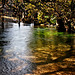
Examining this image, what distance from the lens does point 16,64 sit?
5.31 m

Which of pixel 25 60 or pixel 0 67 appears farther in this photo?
pixel 25 60

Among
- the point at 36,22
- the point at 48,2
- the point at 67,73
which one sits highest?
the point at 48,2

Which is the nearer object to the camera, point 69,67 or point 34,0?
point 69,67

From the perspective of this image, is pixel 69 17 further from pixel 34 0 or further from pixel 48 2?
pixel 34 0

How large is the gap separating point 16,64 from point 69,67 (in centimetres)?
212

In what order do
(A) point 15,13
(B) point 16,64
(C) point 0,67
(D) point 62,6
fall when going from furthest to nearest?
(A) point 15,13, (D) point 62,6, (B) point 16,64, (C) point 0,67

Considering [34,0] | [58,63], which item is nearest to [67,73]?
[58,63]

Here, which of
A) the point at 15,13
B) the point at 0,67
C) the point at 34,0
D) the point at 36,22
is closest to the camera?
the point at 0,67

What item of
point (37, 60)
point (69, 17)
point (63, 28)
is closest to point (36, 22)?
point (63, 28)

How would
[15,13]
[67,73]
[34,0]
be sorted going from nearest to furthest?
1. [67,73]
2. [34,0]
3. [15,13]

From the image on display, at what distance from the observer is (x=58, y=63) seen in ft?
18.1

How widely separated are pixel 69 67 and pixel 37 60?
1.46m

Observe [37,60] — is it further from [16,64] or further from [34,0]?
[34,0]

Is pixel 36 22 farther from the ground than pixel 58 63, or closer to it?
farther from the ground
